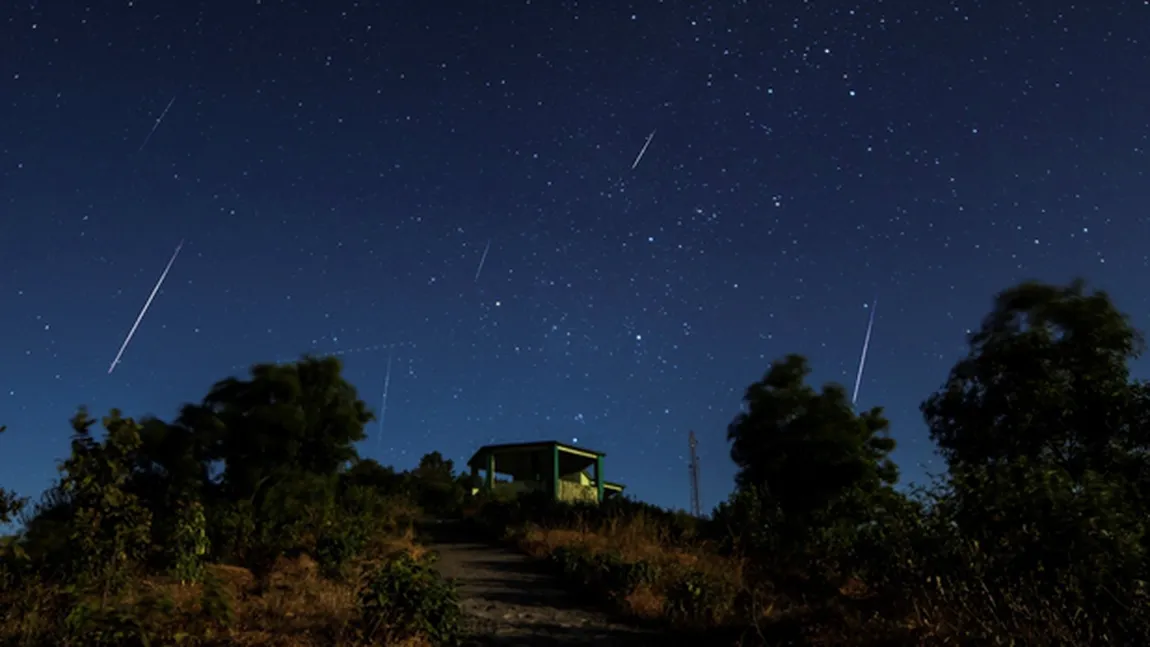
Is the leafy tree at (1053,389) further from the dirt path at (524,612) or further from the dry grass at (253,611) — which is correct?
the dry grass at (253,611)

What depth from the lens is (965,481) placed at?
29.9ft

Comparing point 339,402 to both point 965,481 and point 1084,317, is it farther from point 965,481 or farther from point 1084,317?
point 1084,317

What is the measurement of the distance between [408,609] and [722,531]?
1083 centimetres

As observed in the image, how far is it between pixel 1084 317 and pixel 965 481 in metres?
14.1

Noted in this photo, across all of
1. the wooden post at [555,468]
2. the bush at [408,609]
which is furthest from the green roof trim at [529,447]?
the bush at [408,609]

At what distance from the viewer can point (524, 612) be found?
11148mm

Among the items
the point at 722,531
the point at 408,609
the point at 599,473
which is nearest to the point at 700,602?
the point at 408,609

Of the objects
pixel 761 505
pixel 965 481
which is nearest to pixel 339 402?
pixel 761 505

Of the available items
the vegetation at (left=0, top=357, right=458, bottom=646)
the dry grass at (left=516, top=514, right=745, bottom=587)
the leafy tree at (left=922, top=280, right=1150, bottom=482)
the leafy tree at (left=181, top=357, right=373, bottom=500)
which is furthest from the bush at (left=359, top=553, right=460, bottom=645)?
the leafy tree at (left=922, top=280, right=1150, bottom=482)

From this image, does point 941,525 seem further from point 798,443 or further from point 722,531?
point 798,443

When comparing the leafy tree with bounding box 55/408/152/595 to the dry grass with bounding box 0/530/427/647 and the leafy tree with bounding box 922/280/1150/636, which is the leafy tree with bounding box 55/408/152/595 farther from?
the leafy tree with bounding box 922/280/1150/636

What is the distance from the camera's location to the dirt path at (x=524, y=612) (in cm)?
972

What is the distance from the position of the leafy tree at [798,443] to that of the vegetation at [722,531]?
0.21 ft

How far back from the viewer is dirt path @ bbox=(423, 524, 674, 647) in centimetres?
972
